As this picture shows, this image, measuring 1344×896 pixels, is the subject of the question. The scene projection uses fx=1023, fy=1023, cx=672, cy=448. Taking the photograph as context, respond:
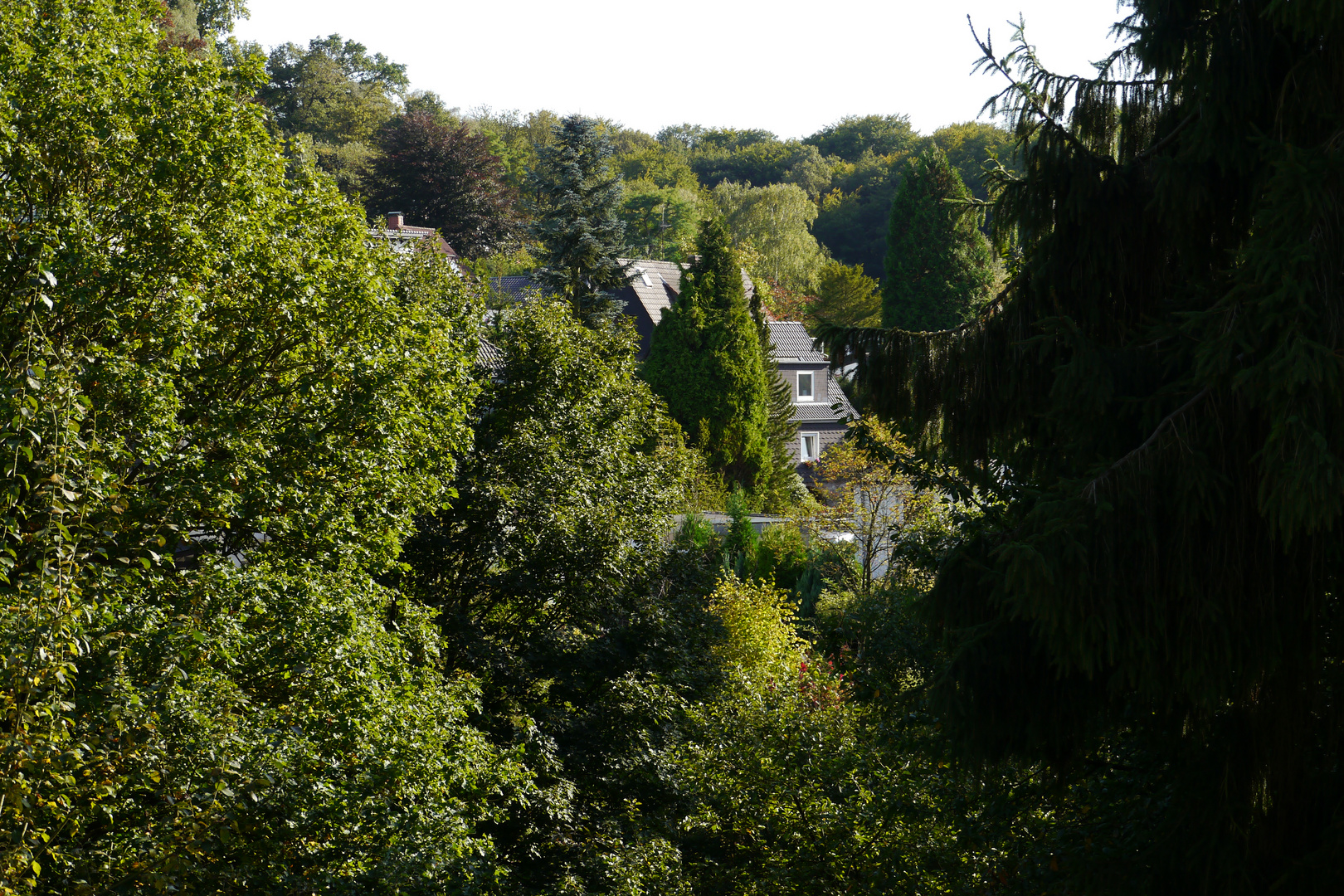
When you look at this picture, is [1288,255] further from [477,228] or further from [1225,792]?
[477,228]

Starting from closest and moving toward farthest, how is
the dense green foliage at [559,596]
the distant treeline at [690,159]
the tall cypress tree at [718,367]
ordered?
the dense green foliage at [559,596]
the tall cypress tree at [718,367]
the distant treeline at [690,159]

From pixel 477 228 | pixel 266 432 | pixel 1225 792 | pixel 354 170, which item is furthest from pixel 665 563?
pixel 354 170

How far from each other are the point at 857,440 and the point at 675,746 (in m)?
5.26

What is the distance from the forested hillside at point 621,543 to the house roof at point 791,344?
21.9m

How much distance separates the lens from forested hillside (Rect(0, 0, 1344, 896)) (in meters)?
4.21

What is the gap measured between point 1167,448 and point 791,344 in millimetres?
34796

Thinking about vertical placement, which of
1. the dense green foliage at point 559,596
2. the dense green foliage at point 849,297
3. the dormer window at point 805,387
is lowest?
the dense green foliage at point 559,596

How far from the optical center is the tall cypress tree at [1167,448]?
3979mm

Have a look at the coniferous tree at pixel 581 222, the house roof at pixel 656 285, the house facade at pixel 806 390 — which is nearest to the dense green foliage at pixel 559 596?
the coniferous tree at pixel 581 222

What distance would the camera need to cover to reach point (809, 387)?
40.0 metres

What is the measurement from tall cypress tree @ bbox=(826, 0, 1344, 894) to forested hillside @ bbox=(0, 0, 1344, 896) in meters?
0.02

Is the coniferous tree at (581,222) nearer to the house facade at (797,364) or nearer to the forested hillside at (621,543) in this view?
the house facade at (797,364)

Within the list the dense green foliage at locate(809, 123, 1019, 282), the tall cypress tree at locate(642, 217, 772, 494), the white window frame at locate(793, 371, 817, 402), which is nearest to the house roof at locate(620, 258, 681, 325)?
the white window frame at locate(793, 371, 817, 402)

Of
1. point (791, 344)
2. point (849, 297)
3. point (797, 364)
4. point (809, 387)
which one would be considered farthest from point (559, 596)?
point (849, 297)
